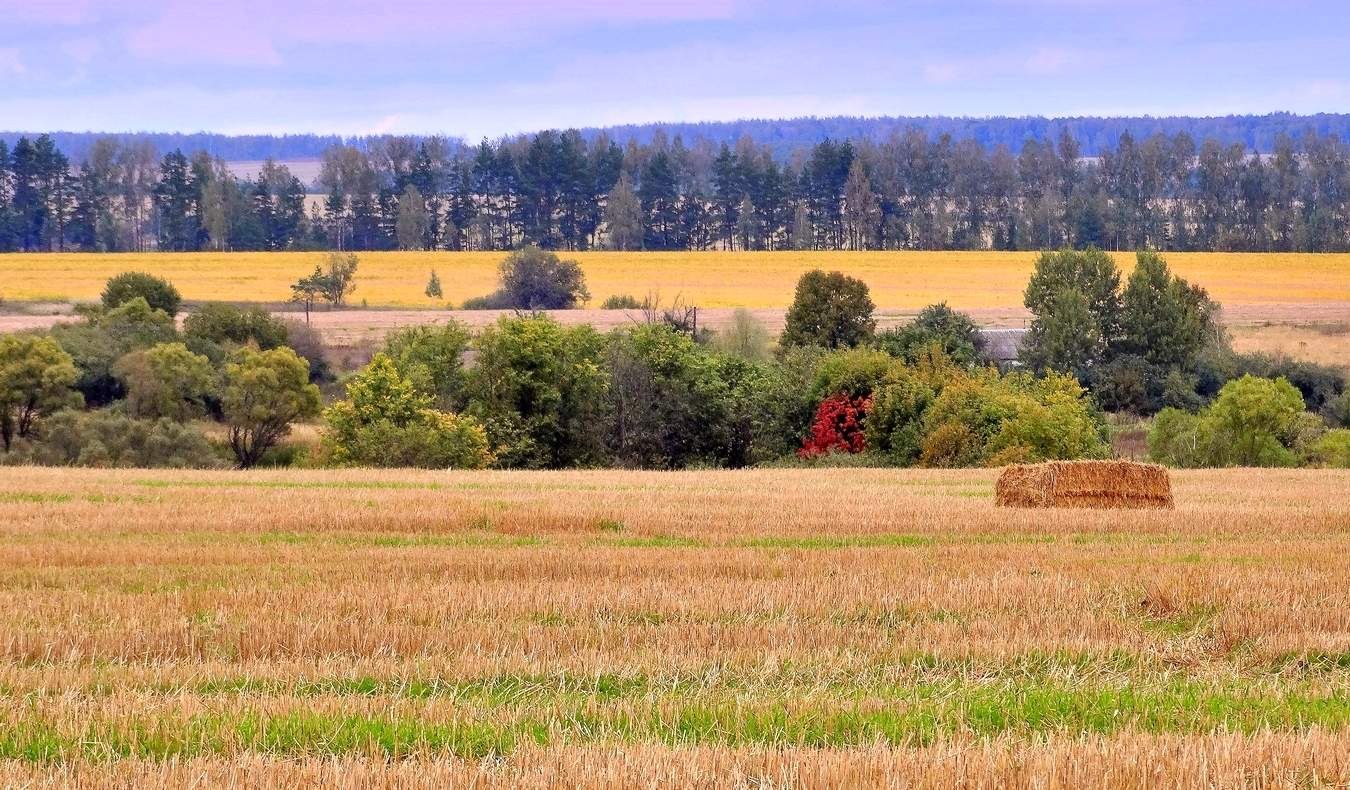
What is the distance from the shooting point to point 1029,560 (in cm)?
1505

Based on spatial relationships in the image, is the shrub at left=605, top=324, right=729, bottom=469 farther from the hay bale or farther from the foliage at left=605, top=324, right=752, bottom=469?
the hay bale

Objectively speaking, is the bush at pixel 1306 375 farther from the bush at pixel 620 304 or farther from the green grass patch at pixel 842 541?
the green grass patch at pixel 842 541

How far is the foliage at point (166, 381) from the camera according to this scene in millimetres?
59250

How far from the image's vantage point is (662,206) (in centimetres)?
15512

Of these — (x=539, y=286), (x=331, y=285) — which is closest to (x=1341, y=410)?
(x=539, y=286)

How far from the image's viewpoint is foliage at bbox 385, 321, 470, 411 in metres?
54.5

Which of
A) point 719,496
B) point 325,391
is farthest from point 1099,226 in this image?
point 719,496

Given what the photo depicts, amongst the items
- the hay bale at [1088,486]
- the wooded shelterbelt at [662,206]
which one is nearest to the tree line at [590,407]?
the hay bale at [1088,486]

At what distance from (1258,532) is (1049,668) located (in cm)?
1108

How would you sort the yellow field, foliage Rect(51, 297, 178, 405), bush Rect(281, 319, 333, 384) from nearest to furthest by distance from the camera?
foliage Rect(51, 297, 178, 405) < bush Rect(281, 319, 333, 384) < the yellow field

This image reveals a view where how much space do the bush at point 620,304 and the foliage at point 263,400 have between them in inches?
1608

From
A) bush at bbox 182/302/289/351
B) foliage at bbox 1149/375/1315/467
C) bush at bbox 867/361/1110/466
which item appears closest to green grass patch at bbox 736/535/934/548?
bush at bbox 867/361/1110/466

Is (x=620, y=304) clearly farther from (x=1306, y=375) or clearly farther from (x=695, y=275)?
(x=1306, y=375)

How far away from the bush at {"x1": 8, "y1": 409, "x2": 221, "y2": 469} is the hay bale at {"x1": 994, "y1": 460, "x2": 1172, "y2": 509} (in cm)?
3610
